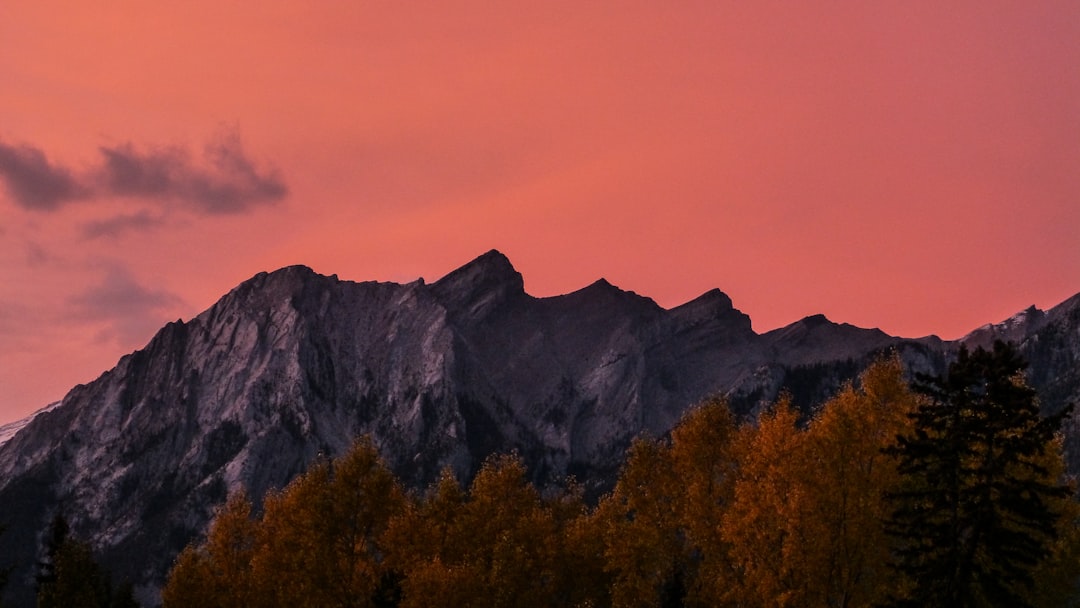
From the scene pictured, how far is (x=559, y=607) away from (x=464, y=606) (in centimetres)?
1517

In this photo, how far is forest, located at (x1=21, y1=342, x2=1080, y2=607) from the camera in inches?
2244

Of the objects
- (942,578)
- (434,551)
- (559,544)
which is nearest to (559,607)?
(559,544)

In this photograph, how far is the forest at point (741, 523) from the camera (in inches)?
2244

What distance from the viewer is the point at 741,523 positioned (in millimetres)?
71438

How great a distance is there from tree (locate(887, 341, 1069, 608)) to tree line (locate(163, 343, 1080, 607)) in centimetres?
10

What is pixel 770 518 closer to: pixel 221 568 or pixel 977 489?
pixel 977 489

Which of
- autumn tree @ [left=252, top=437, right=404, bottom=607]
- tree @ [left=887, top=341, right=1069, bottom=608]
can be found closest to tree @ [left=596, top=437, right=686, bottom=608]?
autumn tree @ [left=252, top=437, right=404, bottom=607]

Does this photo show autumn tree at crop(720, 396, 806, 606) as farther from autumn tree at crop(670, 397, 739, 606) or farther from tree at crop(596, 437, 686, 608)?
tree at crop(596, 437, 686, 608)

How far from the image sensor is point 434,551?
92.4m

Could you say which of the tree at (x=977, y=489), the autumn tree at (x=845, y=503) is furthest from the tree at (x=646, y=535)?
the tree at (x=977, y=489)

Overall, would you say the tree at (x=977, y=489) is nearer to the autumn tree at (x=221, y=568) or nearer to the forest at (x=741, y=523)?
the forest at (x=741, y=523)

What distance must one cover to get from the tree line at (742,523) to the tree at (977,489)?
0.10 meters

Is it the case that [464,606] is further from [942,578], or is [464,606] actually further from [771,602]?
[942,578]

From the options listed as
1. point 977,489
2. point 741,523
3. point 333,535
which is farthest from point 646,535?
point 977,489
